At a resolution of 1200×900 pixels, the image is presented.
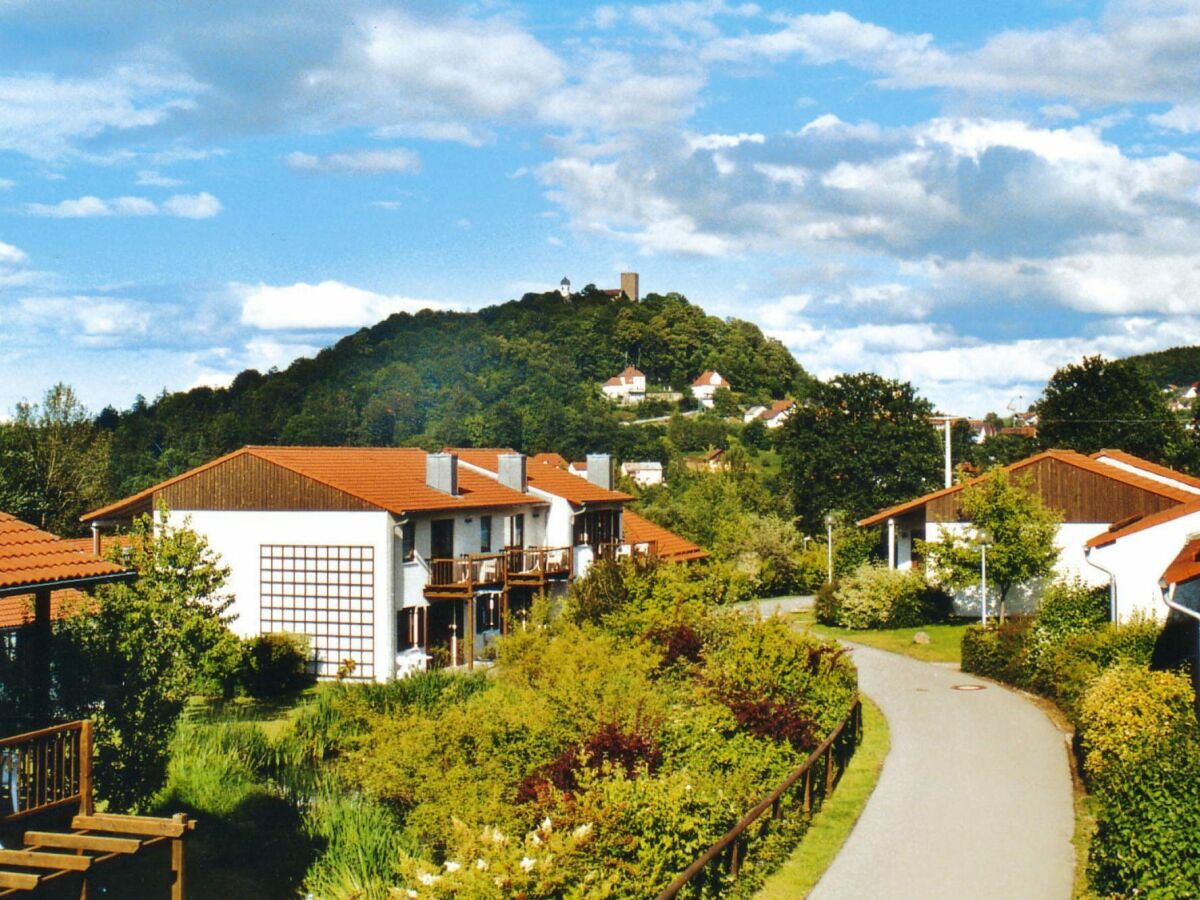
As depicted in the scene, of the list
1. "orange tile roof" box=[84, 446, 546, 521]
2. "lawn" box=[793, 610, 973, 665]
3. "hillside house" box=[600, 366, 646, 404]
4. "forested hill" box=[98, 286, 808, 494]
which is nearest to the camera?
"orange tile roof" box=[84, 446, 546, 521]

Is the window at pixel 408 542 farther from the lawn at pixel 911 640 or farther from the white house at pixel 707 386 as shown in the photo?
the white house at pixel 707 386

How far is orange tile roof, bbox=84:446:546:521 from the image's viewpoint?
33.3 m

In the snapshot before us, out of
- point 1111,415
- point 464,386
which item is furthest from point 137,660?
point 464,386

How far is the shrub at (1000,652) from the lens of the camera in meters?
28.0

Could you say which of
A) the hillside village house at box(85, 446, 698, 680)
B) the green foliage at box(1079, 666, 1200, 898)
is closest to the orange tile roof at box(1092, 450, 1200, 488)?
the hillside village house at box(85, 446, 698, 680)

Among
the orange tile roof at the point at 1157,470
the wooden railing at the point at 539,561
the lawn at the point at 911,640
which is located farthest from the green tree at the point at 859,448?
the wooden railing at the point at 539,561

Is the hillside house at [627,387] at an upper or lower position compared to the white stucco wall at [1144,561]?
upper

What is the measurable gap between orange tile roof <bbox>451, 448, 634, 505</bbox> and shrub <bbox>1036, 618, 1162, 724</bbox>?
21.7 metres

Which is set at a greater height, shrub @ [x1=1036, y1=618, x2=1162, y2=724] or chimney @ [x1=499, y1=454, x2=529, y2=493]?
chimney @ [x1=499, y1=454, x2=529, y2=493]

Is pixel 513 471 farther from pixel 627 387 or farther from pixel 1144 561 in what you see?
pixel 627 387

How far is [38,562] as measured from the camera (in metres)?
12.9

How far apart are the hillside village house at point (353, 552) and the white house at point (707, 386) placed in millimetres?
119179

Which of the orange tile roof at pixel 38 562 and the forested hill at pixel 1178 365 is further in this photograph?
the forested hill at pixel 1178 365

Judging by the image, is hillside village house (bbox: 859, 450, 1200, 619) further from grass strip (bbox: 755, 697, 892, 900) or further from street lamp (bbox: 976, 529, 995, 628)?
grass strip (bbox: 755, 697, 892, 900)
